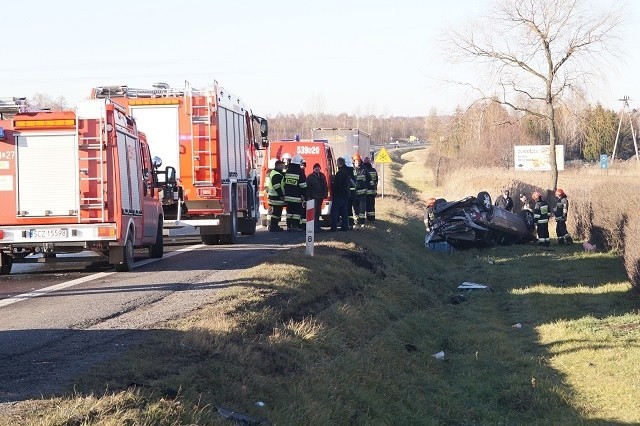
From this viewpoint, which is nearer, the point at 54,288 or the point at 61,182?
the point at 54,288

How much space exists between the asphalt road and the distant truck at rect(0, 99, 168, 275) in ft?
1.96

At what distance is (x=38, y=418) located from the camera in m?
5.88

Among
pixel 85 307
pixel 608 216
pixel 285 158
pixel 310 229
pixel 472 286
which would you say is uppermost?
pixel 285 158

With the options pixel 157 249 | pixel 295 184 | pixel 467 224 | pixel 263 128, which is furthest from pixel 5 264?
pixel 467 224

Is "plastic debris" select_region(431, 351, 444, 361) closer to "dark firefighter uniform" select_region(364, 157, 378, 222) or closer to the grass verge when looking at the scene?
the grass verge

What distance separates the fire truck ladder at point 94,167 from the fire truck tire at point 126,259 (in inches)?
28.0

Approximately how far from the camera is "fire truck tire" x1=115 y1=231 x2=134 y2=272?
15.0 meters

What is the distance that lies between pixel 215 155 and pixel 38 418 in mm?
14838

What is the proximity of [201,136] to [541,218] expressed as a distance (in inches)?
440

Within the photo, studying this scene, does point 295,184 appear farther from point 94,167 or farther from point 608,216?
point 94,167

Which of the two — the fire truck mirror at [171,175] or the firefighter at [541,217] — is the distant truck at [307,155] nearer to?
the firefighter at [541,217]

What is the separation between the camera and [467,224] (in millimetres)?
26328

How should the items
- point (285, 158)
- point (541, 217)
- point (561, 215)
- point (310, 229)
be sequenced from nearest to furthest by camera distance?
point (310, 229) < point (285, 158) < point (541, 217) < point (561, 215)

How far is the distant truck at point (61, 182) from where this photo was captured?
570 inches
